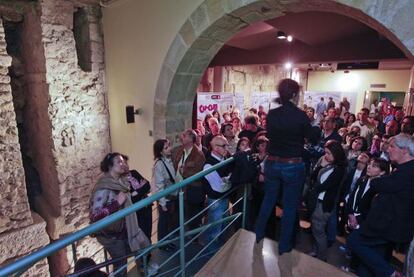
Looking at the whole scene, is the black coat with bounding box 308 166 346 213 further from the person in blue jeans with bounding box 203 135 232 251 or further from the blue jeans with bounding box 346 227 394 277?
the person in blue jeans with bounding box 203 135 232 251

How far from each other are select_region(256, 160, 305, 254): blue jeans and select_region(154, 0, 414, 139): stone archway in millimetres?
1159

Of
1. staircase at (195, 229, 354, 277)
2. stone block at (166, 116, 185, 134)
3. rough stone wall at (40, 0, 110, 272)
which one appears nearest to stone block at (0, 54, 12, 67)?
rough stone wall at (40, 0, 110, 272)

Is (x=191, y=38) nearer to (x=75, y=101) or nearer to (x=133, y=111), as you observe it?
(x=133, y=111)

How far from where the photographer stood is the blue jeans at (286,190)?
1.92 metres

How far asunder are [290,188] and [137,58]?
2.70 m

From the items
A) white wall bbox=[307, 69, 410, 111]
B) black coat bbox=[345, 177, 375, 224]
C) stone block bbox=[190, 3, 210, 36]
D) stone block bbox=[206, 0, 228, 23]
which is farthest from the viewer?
white wall bbox=[307, 69, 410, 111]

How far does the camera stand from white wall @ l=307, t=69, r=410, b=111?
10.6 m

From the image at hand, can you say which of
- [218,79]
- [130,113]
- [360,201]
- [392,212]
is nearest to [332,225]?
[360,201]

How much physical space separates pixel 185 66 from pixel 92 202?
6.16 ft

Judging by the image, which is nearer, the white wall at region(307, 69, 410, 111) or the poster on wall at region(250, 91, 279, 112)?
the poster on wall at region(250, 91, 279, 112)

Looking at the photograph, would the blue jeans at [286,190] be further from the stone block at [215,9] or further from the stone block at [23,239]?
the stone block at [23,239]

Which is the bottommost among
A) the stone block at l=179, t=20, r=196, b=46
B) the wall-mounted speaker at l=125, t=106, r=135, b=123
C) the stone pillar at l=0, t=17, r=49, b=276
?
the stone pillar at l=0, t=17, r=49, b=276

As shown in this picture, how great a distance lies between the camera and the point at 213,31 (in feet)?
9.58

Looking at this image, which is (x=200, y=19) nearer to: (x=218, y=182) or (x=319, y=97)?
(x=218, y=182)
